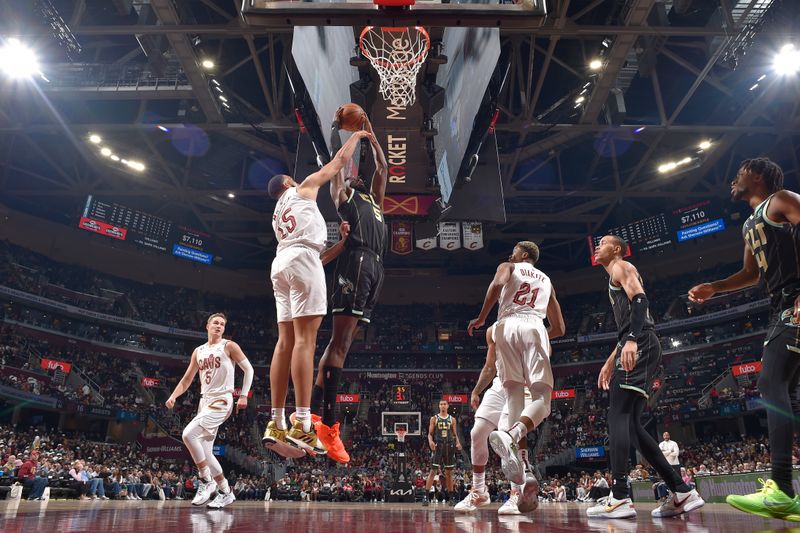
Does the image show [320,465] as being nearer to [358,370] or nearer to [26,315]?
[358,370]

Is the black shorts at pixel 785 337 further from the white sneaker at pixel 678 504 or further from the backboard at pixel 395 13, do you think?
the backboard at pixel 395 13

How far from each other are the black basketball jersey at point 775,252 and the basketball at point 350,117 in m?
3.04

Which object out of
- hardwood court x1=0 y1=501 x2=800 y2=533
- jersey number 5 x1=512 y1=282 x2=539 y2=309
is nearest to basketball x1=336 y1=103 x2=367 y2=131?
jersey number 5 x1=512 y1=282 x2=539 y2=309

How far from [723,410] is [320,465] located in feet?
59.5

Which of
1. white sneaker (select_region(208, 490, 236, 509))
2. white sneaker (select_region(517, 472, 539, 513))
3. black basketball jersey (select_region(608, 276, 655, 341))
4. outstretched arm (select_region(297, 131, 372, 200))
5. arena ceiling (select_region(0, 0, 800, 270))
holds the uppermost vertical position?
arena ceiling (select_region(0, 0, 800, 270))

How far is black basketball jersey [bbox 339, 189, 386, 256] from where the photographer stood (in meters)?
4.56

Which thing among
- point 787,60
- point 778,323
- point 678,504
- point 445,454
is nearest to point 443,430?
point 445,454

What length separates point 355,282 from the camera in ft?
14.6

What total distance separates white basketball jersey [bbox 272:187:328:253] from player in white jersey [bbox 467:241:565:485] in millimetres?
1575

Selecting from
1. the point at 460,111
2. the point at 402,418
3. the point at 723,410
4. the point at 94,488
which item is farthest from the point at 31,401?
the point at 723,410

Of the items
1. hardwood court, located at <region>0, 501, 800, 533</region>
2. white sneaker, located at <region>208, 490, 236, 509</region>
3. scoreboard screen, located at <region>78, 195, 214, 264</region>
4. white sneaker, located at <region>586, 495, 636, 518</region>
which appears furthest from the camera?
scoreboard screen, located at <region>78, 195, 214, 264</region>

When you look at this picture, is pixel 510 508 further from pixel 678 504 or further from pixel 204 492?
pixel 204 492

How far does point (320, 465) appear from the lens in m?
25.6

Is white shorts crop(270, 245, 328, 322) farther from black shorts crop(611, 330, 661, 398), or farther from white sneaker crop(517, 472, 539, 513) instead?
black shorts crop(611, 330, 661, 398)
